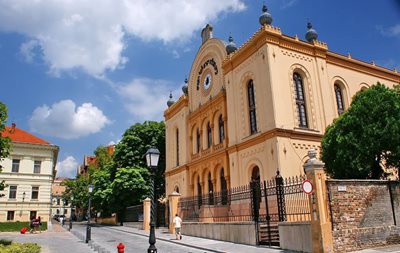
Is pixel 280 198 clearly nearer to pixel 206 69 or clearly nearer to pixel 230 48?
pixel 230 48

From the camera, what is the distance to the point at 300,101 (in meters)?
23.0

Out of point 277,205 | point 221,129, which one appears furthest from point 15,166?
point 277,205

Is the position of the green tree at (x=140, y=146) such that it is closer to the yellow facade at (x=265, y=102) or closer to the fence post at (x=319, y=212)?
the yellow facade at (x=265, y=102)

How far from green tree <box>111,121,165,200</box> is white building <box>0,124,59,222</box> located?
8765 mm

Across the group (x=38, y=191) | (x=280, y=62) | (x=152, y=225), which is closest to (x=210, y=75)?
(x=280, y=62)

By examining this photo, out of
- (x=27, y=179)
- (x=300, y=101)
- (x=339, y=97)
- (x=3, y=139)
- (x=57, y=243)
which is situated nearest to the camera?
(x=3, y=139)

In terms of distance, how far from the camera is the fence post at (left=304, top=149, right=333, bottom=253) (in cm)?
1146

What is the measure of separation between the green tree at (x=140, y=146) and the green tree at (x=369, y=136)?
2611cm

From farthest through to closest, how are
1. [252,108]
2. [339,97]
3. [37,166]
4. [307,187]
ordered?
1. [37,166]
2. [339,97]
3. [252,108]
4. [307,187]

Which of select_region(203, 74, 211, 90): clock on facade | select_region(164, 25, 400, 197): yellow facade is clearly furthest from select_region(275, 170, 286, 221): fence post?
select_region(203, 74, 211, 90): clock on facade

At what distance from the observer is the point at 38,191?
138 ft

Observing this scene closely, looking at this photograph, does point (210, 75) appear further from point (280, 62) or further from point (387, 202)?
point (387, 202)

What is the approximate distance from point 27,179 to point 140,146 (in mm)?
A: 13937

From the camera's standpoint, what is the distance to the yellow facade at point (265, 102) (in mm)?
21359
